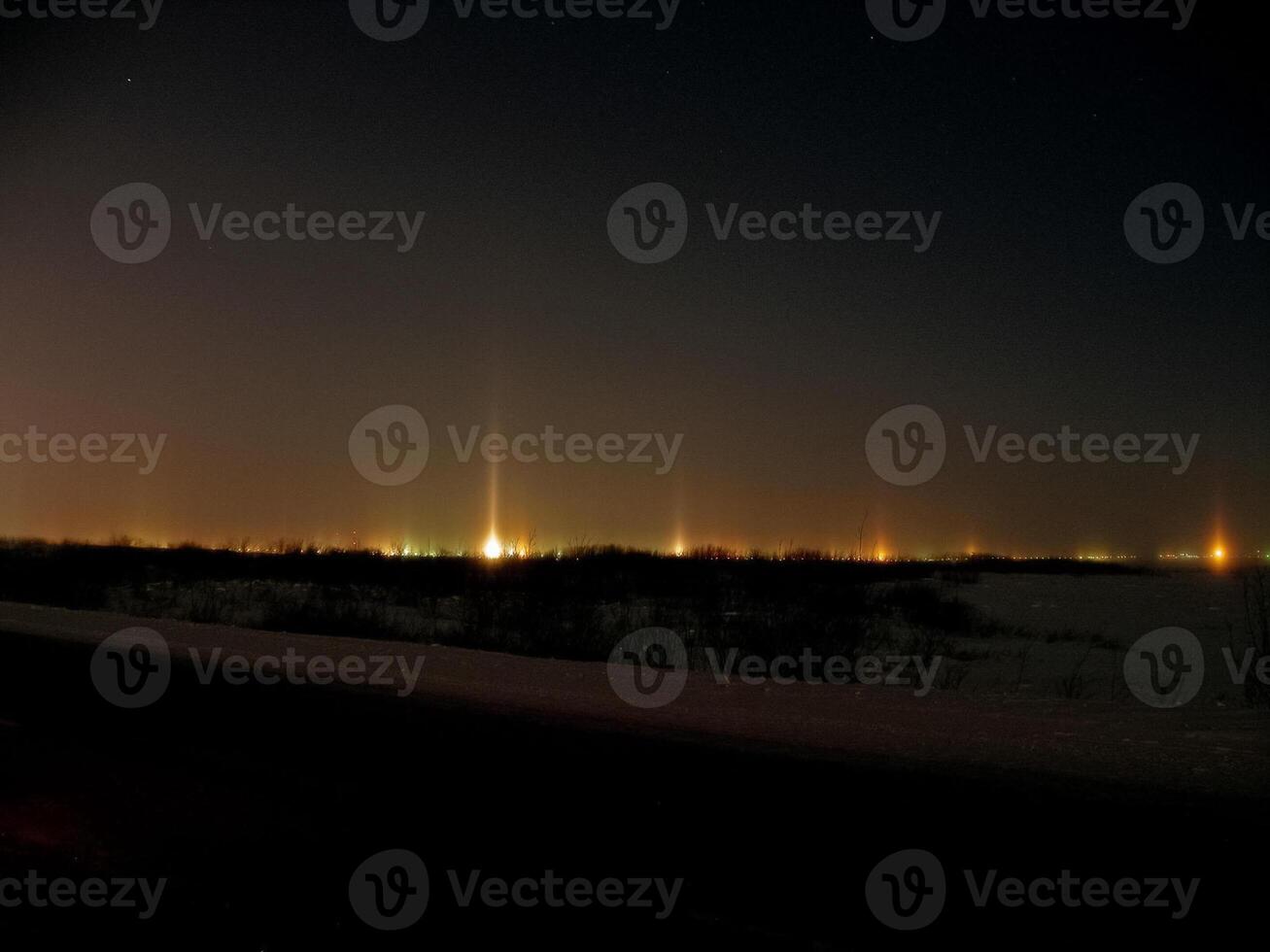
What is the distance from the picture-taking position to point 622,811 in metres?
5.97

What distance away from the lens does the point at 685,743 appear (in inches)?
311

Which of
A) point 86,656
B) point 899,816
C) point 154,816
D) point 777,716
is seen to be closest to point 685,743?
point 777,716

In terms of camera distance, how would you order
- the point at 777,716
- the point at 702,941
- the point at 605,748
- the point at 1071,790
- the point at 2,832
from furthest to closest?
the point at 777,716 < the point at 605,748 < the point at 1071,790 < the point at 2,832 < the point at 702,941

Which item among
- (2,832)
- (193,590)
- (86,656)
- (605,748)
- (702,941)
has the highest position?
(193,590)

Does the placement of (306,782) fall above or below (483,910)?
above

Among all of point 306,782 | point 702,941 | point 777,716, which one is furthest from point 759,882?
point 777,716

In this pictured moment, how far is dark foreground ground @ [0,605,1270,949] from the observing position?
4.44 m

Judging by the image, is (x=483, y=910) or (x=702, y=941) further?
(x=483, y=910)

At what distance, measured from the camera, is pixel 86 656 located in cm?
1321

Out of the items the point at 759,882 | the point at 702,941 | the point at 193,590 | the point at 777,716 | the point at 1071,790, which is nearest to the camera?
the point at 702,941

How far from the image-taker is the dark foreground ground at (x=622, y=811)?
14.6ft

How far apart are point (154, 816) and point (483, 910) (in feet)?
7.59

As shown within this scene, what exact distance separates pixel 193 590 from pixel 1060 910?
1230 inches

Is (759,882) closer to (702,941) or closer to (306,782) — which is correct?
(702,941)
